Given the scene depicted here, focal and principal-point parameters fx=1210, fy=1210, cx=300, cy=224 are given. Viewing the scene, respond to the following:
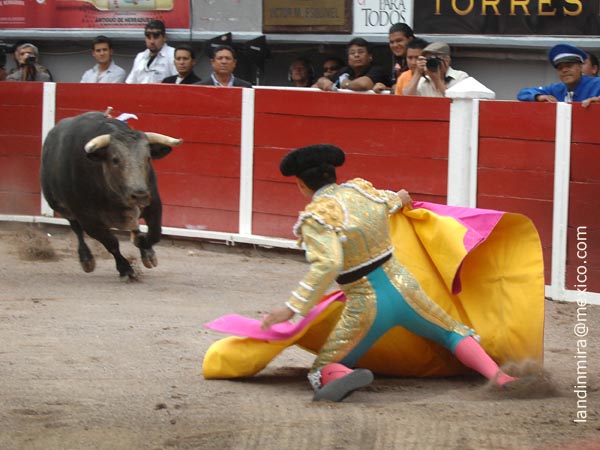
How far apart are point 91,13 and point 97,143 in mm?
4160

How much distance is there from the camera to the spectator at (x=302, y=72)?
8719 mm

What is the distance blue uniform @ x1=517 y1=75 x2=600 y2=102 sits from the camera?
6.29 m

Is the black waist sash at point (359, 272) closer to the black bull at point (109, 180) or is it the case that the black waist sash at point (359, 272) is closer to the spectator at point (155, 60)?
the black bull at point (109, 180)

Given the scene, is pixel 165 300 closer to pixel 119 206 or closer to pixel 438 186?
pixel 119 206

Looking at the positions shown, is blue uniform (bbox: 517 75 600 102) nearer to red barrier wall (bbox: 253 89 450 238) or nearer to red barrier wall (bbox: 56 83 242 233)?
red barrier wall (bbox: 253 89 450 238)

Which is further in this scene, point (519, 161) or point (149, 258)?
point (149, 258)

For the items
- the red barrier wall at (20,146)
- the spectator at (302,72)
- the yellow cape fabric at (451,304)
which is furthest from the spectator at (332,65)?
the yellow cape fabric at (451,304)

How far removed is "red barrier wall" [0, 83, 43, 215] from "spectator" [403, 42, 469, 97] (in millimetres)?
3360

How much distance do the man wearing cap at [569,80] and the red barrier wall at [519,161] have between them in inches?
4.8

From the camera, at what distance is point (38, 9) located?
10805 millimetres

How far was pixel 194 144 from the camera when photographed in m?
8.41

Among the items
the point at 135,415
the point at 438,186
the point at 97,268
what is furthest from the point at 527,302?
the point at 97,268

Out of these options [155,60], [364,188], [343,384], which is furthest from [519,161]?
[155,60]

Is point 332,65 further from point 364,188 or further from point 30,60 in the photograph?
point 364,188
